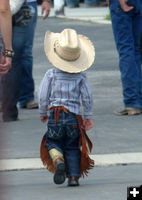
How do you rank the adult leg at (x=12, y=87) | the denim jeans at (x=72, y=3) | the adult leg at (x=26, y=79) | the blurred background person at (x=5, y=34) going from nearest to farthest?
the blurred background person at (x=5, y=34)
the adult leg at (x=12, y=87)
the adult leg at (x=26, y=79)
the denim jeans at (x=72, y=3)

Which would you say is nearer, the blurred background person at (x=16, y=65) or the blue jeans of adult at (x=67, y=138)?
the blue jeans of adult at (x=67, y=138)

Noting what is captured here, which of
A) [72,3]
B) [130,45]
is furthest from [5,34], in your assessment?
[72,3]

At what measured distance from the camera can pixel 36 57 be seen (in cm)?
1302

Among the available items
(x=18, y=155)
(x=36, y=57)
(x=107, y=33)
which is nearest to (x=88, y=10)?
(x=107, y=33)

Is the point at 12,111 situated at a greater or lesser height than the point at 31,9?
lesser

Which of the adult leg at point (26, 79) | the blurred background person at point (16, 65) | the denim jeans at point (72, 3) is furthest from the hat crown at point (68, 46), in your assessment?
the denim jeans at point (72, 3)

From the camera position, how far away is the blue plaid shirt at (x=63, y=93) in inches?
200

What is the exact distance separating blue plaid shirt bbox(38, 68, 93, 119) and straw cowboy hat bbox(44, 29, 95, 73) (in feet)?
0.27

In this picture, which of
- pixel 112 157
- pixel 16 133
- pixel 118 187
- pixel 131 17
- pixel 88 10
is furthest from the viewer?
pixel 88 10

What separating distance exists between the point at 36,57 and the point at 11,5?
6.13 metres

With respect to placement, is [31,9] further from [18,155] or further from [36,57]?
[36,57]

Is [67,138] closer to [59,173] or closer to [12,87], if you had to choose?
[59,173]

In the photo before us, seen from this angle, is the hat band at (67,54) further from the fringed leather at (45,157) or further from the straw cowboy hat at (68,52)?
the fringed leather at (45,157)

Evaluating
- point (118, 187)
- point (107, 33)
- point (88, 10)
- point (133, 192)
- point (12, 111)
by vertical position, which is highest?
point (133, 192)
